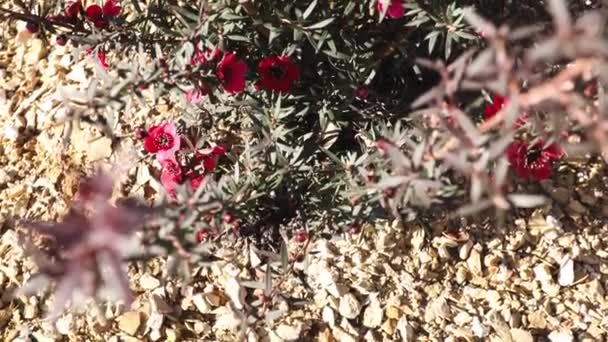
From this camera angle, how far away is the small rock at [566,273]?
229 cm

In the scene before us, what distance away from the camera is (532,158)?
6.28 feet

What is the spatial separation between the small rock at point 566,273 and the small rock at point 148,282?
128 cm

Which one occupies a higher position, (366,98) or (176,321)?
(366,98)

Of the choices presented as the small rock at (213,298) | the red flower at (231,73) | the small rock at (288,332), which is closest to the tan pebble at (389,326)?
the small rock at (288,332)

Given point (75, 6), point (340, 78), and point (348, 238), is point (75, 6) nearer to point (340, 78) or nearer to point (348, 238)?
point (340, 78)

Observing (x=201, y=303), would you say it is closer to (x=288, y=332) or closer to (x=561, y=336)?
(x=288, y=332)

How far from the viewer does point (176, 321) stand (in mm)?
2326

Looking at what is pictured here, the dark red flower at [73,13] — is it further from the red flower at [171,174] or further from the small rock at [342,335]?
the small rock at [342,335]

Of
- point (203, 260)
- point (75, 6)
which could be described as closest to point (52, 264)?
point (203, 260)

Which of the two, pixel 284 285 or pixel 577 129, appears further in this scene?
pixel 284 285

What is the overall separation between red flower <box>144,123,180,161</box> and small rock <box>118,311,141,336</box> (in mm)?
531

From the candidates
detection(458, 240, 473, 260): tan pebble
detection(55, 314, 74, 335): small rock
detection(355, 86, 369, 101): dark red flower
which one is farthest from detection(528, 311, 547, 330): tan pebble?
detection(55, 314, 74, 335): small rock

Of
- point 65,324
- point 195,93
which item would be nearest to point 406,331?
point 195,93

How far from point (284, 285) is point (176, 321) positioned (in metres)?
0.36
